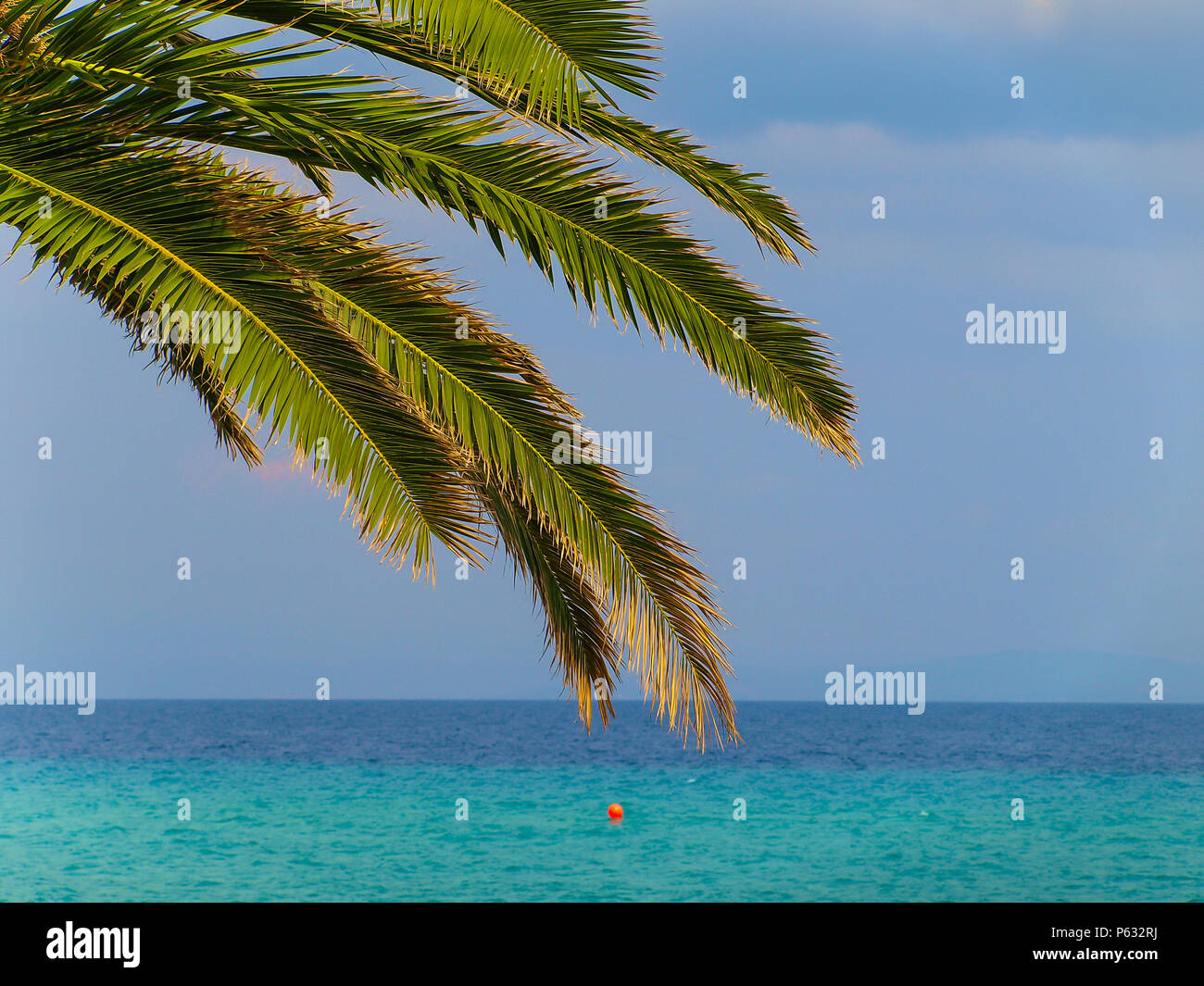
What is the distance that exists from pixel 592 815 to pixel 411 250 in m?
36.5

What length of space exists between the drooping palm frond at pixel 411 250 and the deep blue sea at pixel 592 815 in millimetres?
23549

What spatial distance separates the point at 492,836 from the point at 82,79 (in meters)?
33.0

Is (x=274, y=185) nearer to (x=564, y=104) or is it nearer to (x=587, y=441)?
(x=564, y=104)

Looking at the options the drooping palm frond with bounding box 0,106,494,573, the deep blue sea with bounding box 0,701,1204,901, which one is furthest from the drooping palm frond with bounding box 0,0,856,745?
the deep blue sea with bounding box 0,701,1204,901

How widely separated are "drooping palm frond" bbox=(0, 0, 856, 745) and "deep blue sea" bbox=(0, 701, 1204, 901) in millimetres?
23549

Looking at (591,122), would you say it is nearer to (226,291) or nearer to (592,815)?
(226,291)

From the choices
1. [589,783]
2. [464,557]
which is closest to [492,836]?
[589,783]

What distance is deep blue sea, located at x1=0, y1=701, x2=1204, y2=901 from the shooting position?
92.2ft

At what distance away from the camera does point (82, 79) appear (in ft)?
13.7

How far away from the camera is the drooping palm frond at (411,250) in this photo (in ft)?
13.3

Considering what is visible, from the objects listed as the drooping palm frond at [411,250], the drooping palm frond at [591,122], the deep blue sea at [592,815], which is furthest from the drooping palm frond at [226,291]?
the deep blue sea at [592,815]

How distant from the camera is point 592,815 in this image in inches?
1535

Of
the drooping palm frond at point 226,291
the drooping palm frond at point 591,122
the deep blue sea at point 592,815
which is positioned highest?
the drooping palm frond at point 591,122

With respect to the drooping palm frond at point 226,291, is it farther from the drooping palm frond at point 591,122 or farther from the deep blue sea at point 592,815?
the deep blue sea at point 592,815
